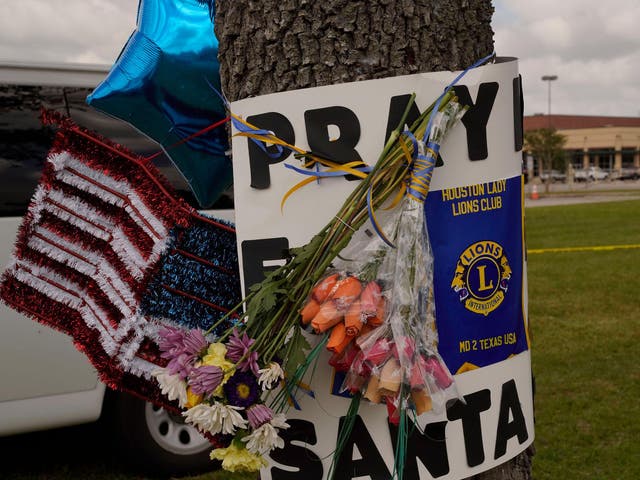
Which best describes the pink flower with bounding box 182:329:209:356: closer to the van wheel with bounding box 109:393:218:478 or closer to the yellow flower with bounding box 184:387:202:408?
the yellow flower with bounding box 184:387:202:408

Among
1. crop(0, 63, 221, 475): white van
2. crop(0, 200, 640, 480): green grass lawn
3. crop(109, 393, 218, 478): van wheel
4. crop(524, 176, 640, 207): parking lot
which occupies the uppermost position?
crop(0, 63, 221, 475): white van

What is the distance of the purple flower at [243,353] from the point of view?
55.1 inches

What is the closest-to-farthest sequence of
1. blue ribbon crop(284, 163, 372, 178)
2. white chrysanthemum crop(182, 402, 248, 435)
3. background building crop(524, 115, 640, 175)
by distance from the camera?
white chrysanthemum crop(182, 402, 248, 435) → blue ribbon crop(284, 163, 372, 178) → background building crop(524, 115, 640, 175)

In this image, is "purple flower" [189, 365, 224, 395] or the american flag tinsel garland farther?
the american flag tinsel garland

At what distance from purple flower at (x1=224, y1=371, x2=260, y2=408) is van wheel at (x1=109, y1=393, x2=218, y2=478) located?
273 cm

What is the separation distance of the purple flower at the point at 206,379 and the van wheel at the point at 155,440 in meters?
2.72

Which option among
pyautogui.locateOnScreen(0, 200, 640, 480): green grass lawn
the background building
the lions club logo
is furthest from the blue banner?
the background building

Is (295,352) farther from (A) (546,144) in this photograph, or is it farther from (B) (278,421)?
(A) (546,144)

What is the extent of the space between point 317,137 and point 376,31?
259 mm

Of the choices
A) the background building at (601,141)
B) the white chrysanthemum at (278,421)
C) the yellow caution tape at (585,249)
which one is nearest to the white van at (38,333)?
the white chrysanthemum at (278,421)

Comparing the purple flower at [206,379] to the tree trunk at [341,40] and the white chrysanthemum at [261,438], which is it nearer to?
the white chrysanthemum at [261,438]

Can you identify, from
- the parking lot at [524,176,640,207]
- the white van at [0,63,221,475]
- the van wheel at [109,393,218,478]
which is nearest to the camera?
the white van at [0,63,221,475]

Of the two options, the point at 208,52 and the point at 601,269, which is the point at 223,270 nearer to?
the point at 208,52

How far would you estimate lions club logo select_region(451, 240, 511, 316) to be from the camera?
1583mm
